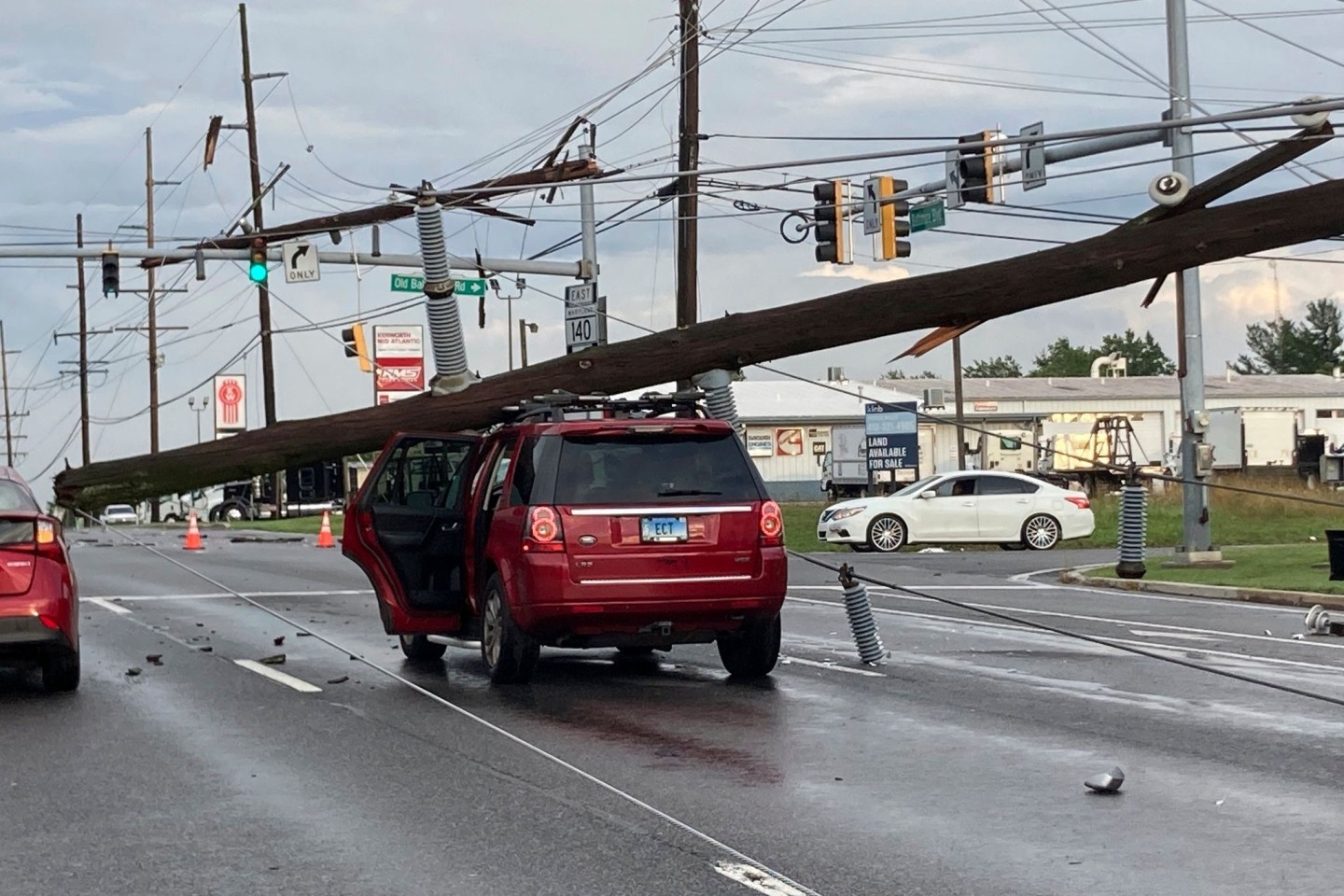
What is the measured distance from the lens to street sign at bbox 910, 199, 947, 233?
27188mm

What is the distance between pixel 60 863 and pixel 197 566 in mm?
23606

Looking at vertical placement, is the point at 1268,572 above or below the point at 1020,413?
below

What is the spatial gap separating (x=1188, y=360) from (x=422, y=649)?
15.1 metres

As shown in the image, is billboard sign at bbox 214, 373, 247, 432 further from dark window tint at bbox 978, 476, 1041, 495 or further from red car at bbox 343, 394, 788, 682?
red car at bbox 343, 394, 788, 682

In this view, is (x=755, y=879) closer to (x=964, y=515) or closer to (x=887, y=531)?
(x=887, y=531)

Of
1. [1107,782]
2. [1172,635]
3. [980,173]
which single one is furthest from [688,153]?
[1107,782]

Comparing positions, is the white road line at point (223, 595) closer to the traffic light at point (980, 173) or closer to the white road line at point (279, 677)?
the white road line at point (279, 677)

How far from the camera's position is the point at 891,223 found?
28.2 m

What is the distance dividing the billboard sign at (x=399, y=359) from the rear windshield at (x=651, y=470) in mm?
54852

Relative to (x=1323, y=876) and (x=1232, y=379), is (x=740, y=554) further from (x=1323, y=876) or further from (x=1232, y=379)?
(x=1232, y=379)

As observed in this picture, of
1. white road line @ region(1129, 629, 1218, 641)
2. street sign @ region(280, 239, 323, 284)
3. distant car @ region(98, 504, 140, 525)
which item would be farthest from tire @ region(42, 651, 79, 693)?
distant car @ region(98, 504, 140, 525)

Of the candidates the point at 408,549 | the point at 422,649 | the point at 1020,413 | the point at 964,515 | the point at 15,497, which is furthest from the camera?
the point at 1020,413

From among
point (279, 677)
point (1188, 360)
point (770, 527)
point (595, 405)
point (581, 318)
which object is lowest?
point (279, 677)

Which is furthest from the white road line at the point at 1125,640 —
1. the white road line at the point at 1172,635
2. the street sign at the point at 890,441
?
the street sign at the point at 890,441
